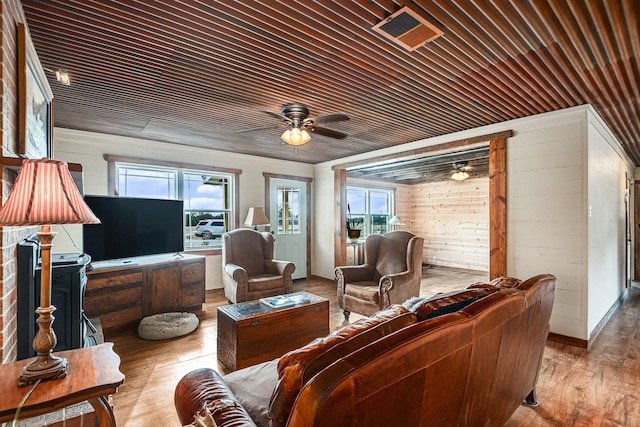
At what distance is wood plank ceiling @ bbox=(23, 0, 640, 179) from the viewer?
1.77m

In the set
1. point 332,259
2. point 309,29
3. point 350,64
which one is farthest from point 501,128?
point 332,259

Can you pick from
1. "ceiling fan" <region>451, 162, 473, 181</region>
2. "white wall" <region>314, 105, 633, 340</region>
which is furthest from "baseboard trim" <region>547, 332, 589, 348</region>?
"ceiling fan" <region>451, 162, 473, 181</region>

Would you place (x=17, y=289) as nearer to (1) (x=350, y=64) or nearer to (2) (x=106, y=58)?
(2) (x=106, y=58)

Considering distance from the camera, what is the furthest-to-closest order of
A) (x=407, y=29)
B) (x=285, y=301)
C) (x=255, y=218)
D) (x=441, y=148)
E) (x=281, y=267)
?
(x=255, y=218) → (x=441, y=148) → (x=281, y=267) → (x=285, y=301) → (x=407, y=29)

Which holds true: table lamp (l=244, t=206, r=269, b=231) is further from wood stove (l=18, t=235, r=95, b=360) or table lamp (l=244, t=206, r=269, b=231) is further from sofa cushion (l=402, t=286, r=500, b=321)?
sofa cushion (l=402, t=286, r=500, b=321)

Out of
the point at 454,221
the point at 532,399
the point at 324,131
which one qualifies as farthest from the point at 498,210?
the point at 454,221

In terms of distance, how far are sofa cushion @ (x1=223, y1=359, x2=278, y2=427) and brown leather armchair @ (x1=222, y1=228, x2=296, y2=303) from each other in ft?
7.27

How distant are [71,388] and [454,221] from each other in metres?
8.42

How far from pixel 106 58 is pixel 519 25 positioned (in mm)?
2788

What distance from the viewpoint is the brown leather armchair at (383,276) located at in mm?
3555

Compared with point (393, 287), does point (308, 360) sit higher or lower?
higher

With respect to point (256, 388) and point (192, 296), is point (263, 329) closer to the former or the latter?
point (256, 388)

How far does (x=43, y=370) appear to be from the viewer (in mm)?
1170

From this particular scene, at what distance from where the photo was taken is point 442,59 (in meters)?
2.29
